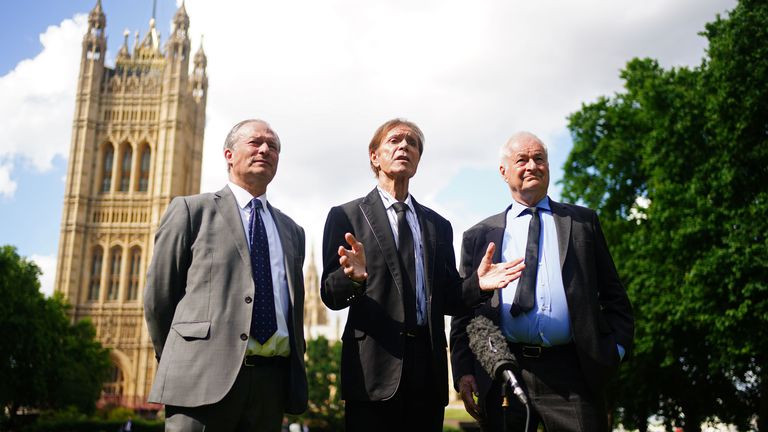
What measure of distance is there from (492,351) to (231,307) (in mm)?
1411

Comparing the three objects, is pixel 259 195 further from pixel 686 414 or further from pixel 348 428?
pixel 686 414

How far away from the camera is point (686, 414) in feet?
72.4

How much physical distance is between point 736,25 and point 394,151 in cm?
1534

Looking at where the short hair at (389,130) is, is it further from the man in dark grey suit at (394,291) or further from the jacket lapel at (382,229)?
the jacket lapel at (382,229)

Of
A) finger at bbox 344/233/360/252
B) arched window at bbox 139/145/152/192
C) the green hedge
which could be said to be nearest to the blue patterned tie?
finger at bbox 344/233/360/252

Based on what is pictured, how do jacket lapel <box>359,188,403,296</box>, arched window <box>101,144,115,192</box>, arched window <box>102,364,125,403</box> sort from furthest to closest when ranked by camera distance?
1. arched window <box>101,144,115,192</box>
2. arched window <box>102,364,125,403</box>
3. jacket lapel <box>359,188,403,296</box>

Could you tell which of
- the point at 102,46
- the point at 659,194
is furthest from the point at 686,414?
the point at 102,46

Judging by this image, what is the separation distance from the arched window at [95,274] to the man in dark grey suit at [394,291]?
2855 inches

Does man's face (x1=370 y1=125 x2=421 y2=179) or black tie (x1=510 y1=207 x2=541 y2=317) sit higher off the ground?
man's face (x1=370 y1=125 x2=421 y2=179)

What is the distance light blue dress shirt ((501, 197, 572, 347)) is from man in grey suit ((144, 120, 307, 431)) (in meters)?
1.29

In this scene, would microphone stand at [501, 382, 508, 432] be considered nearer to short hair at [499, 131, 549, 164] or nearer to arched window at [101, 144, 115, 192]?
short hair at [499, 131, 549, 164]

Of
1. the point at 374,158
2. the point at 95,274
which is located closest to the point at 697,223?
the point at 374,158

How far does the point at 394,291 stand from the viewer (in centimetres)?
409

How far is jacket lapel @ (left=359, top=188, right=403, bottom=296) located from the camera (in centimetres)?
414
